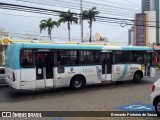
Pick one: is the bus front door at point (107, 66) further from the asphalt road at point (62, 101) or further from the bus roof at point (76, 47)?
the asphalt road at point (62, 101)

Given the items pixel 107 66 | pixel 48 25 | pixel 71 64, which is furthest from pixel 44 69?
pixel 48 25

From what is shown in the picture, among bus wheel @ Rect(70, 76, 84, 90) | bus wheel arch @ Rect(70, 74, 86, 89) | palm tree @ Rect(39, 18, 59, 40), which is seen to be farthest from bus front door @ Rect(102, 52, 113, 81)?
palm tree @ Rect(39, 18, 59, 40)

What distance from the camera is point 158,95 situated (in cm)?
844

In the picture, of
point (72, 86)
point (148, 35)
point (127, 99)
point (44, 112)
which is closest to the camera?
point (44, 112)

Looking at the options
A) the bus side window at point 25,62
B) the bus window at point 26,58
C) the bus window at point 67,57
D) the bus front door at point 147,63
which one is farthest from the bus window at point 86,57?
the bus front door at point 147,63

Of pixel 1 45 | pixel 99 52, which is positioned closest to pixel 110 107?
pixel 99 52

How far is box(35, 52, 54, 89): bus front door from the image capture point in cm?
1390

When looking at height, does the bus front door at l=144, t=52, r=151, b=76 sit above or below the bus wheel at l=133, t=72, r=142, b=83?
above

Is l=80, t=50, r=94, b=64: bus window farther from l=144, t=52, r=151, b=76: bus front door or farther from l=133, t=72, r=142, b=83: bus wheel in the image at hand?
l=144, t=52, r=151, b=76: bus front door

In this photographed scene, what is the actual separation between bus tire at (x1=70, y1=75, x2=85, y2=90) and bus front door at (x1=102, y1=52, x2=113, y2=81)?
1626 mm

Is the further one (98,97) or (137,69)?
(137,69)

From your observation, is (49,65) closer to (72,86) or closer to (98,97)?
(72,86)

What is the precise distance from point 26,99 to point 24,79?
44.4 inches

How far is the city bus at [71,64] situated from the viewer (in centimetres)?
1341
